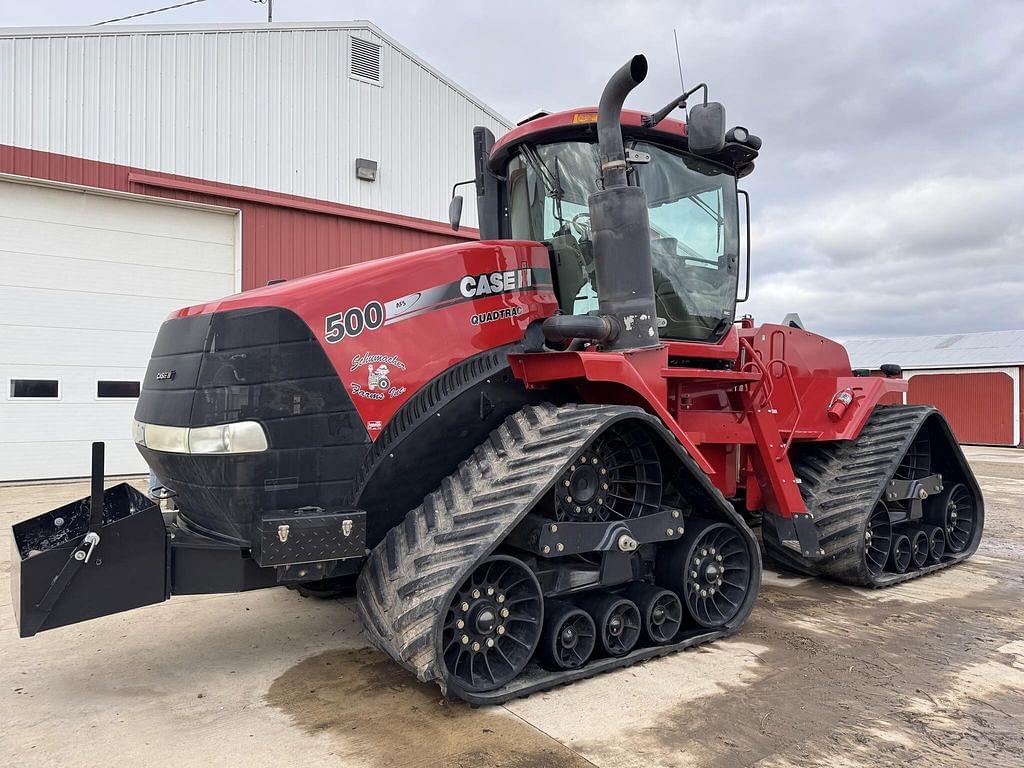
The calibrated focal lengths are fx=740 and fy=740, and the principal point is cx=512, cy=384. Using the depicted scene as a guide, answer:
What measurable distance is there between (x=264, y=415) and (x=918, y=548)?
18.6 ft

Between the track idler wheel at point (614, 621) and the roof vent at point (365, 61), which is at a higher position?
the roof vent at point (365, 61)

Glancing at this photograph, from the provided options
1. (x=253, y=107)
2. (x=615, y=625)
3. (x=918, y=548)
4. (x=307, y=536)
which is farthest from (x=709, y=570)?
(x=253, y=107)

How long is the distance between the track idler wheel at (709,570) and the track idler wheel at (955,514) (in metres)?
3.20

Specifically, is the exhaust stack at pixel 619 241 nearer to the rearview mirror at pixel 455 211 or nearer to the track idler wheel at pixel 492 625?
the track idler wheel at pixel 492 625

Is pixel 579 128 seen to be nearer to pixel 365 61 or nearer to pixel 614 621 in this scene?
pixel 614 621

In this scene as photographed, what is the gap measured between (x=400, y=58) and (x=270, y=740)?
40.9 feet

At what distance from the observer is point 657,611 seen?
407 cm

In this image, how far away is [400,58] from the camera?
518 inches

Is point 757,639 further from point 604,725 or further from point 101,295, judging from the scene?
point 101,295

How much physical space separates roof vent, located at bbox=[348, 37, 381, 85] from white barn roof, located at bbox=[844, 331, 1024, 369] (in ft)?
71.7

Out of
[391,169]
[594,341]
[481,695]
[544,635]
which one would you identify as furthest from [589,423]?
[391,169]

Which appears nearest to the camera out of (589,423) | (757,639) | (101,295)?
(589,423)

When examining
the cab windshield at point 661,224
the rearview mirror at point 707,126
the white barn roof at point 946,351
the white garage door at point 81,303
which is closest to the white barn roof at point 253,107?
the white garage door at point 81,303

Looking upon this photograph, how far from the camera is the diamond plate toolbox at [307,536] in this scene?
3.12 metres
